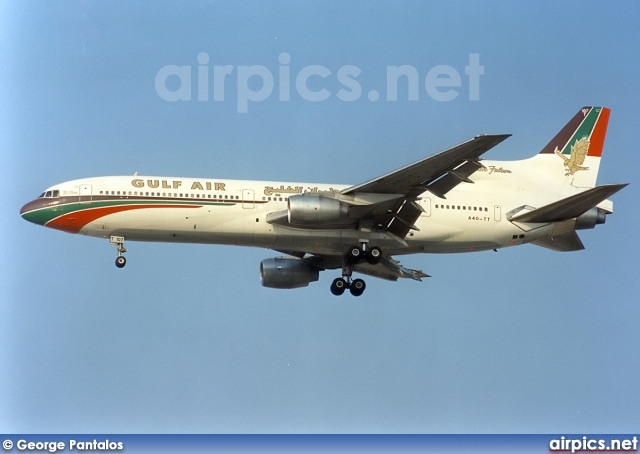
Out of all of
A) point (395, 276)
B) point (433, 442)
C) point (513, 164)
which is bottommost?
point (433, 442)

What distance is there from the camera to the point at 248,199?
4603cm

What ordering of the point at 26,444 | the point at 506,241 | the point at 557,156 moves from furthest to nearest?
the point at 557,156 < the point at 506,241 < the point at 26,444

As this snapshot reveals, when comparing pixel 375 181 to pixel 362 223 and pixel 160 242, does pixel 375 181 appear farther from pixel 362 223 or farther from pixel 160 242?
pixel 160 242

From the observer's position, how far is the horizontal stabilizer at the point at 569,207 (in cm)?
4525

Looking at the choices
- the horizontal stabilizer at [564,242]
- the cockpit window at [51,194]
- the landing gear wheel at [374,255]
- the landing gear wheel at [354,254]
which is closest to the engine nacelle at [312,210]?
the landing gear wheel at [354,254]

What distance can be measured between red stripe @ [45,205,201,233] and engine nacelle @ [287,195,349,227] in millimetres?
4132

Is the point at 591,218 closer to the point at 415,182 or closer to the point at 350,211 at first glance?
the point at 415,182

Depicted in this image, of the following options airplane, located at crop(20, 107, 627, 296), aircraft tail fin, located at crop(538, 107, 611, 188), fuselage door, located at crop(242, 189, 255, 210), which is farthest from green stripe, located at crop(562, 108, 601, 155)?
fuselage door, located at crop(242, 189, 255, 210)

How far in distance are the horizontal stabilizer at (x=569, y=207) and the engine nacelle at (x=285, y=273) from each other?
10219mm

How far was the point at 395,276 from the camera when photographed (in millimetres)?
53594

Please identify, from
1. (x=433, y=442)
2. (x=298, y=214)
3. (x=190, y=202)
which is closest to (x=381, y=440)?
(x=433, y=442)

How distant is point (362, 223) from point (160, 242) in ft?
28.4

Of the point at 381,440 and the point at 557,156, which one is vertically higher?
the point at 557,156

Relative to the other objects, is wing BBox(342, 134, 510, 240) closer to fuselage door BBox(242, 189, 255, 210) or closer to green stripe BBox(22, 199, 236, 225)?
fuselage door BBox(242, 189, 255, 210)
